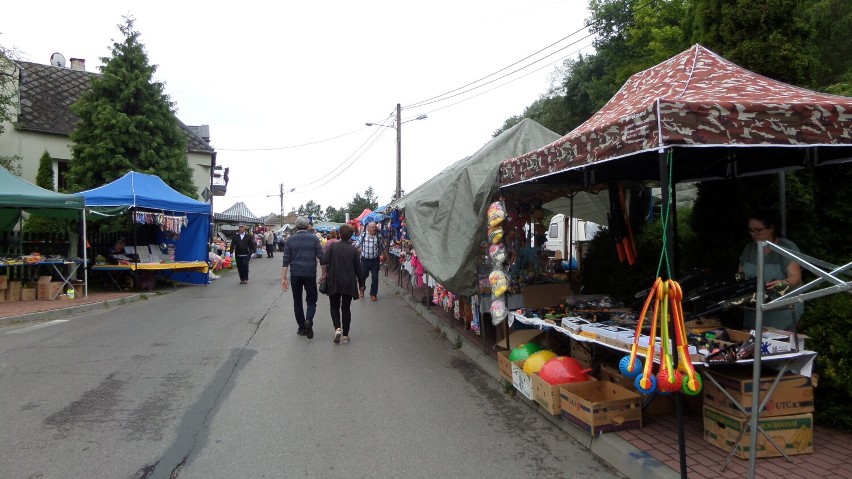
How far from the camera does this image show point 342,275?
862cm

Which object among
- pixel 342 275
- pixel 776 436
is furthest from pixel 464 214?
pixel 776 436

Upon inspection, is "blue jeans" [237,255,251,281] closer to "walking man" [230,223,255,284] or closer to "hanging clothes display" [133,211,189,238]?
"walking man" [230,223,255,284]

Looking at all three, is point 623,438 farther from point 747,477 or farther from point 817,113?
point 817,113

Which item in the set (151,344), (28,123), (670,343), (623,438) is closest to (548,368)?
(623,438)

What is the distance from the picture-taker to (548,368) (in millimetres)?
5508

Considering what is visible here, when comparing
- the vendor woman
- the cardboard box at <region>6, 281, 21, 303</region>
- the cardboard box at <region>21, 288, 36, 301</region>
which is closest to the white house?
the cardboard box at <region>21, 288, 36, 301</region>

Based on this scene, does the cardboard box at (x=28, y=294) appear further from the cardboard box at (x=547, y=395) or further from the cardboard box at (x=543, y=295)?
the cardboard box at (x=547, y=395)

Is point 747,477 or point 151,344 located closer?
point 747,477

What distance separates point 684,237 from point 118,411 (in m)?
7.02

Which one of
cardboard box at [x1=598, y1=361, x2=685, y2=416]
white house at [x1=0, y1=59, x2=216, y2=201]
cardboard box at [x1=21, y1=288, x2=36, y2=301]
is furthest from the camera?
white house at [x1=0, y1=59, x2=216, y2=201]

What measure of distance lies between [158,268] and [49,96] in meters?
15.0

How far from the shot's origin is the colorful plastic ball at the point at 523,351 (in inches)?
247

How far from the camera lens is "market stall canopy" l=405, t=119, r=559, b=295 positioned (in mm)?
7352

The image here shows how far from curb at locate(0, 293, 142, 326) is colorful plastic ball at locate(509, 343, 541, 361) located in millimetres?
9926
